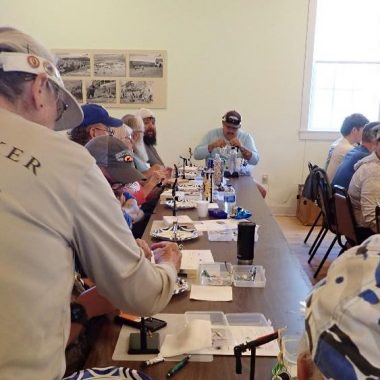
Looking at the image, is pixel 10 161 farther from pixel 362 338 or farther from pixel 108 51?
pixel 108 51

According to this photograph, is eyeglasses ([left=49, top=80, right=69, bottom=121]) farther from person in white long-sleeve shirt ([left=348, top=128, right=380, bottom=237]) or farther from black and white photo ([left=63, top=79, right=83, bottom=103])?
black and white photo ([left=63, top=79, right=83, bottom=103])

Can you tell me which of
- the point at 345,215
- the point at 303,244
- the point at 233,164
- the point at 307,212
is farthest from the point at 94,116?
the point at 307,212

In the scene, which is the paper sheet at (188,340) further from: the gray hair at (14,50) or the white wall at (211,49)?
the white wall at (211,49)

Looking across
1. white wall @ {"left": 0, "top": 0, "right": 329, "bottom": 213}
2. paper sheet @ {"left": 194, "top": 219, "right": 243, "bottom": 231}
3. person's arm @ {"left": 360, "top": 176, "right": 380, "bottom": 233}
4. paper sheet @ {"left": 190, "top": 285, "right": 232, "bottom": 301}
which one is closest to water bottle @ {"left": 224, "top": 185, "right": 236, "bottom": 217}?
paper sheet @ {"left": 194, "top": 219, "right": 243, "bottom": 231}

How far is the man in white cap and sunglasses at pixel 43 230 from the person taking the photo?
759 mm

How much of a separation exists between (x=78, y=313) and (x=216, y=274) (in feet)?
1.87

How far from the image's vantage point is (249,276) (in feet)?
5.04

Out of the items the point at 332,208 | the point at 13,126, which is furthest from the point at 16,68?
the point at 332,208

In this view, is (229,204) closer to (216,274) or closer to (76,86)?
(216,274)

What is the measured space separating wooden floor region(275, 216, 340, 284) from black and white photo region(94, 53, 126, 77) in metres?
2.68

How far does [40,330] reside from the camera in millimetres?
778

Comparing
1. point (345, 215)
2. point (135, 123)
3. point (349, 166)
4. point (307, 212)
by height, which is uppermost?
point (135, 123)

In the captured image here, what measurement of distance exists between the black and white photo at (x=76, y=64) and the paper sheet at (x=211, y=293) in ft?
14.3

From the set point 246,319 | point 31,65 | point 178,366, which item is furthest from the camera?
point 246,319
